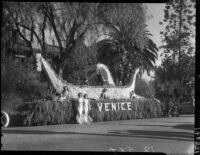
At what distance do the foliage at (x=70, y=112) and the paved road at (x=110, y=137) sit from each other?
0.15m

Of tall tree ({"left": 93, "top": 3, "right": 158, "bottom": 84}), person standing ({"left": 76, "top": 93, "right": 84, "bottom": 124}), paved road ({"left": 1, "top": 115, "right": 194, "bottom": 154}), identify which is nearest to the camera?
paved road ({"left": 1, "top": 115, "right": 194, "bottom": 154})

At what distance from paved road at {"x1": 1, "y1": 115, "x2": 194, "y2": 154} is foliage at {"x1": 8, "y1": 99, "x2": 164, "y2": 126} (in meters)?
0.15

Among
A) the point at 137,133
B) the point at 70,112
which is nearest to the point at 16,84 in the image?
the point at 70,112

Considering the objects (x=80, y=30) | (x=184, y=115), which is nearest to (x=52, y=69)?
(x=80, y=30)

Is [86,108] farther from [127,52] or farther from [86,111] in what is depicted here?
[127,52]

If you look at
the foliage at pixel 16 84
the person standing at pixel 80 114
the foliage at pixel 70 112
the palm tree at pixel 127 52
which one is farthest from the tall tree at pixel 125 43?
the foliage at pixel 16 84

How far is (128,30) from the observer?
5.75 meters

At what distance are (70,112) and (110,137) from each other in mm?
1034

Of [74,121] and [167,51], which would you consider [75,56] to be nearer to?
[74,121]

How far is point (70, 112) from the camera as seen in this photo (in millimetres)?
6023

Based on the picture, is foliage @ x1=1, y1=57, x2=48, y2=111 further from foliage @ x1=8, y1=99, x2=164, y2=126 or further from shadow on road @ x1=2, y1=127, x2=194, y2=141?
shadow on road @ x1=2, y1=127, x2=194, y2=141

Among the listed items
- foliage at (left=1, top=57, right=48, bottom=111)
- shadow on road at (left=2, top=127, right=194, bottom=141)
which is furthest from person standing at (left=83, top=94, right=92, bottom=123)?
foliage at (left=1, top=57, right=48, bottom=111)

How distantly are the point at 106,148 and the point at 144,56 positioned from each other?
5.59ft

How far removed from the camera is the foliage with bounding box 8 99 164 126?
574 centimetres
